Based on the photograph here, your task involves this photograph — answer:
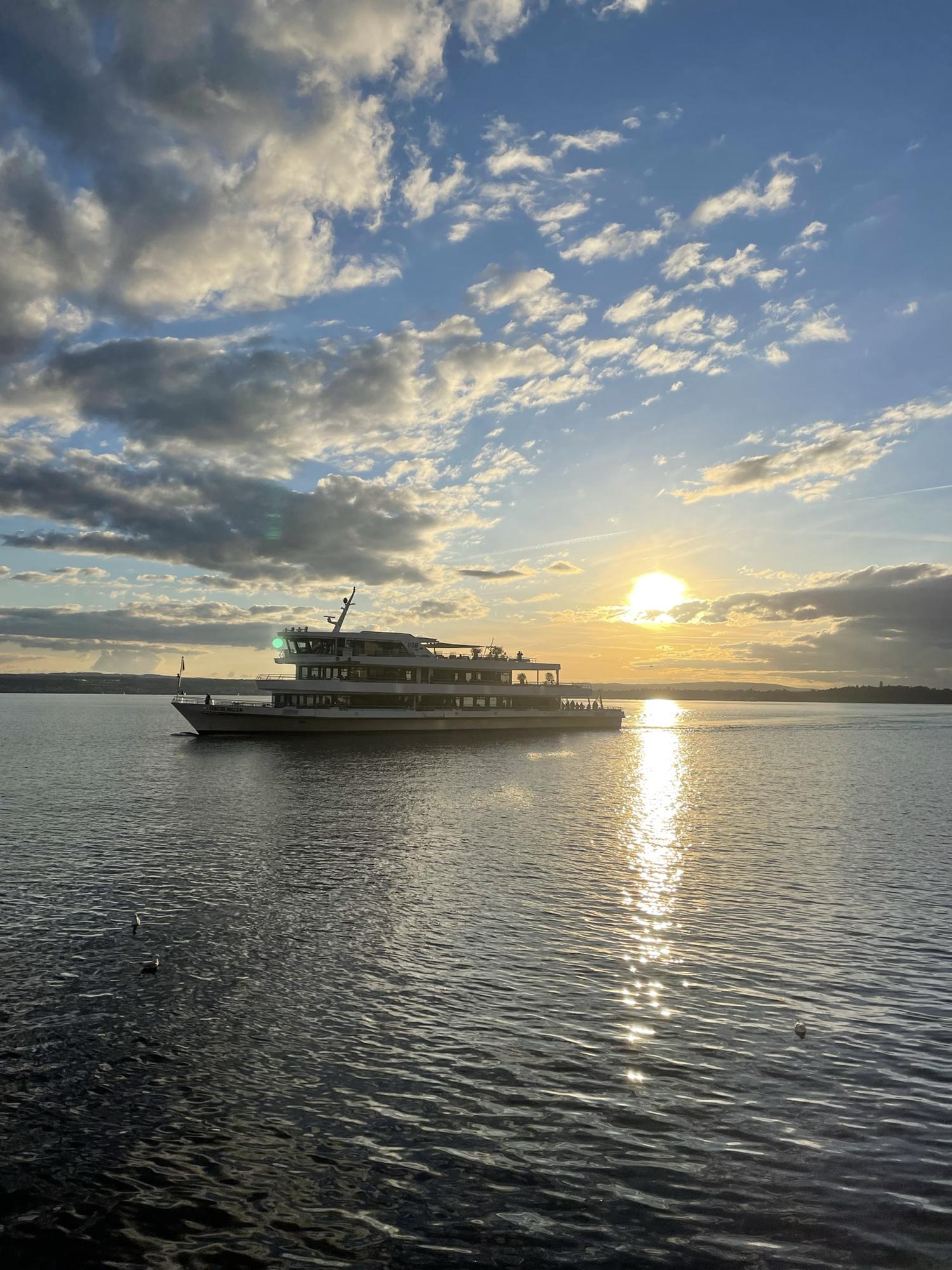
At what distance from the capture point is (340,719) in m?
84.0

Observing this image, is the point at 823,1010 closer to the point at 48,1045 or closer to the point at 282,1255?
the point at 282,1255

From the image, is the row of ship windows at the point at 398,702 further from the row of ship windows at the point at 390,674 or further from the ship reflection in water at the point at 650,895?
the ship reflection in water at the point at 650,895

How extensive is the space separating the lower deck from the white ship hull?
0.07 metres

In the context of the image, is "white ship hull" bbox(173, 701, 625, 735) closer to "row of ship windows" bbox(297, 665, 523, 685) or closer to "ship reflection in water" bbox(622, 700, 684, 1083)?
"row of ship windows" bbox(297, 665, 523, 685)

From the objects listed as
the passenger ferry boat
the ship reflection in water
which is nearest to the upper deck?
the passenger ferry boat

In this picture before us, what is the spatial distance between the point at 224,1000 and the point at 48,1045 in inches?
116

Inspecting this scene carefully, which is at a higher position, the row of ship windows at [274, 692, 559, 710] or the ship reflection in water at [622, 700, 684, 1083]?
the row of ship windows at [274, 692, 559, 710]

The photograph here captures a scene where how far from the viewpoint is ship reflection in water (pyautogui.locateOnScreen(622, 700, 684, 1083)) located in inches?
544

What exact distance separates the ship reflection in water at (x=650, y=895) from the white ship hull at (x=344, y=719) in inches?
1520

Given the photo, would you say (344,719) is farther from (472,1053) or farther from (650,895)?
(472,1053)

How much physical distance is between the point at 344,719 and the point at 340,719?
0.51 metres

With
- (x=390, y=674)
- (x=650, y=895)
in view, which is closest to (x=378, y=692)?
(x=390, y=674)

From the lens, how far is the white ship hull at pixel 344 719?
3164 inches

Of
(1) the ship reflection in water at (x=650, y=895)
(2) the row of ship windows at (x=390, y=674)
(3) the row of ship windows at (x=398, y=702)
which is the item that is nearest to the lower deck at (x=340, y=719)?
(3) the row of ship windows at (x=398, y=702)
